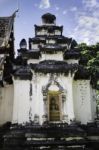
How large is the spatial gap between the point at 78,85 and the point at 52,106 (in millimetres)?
2584

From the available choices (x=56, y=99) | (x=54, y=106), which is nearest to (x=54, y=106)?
(x=54, y=106)

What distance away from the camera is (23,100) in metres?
17.0

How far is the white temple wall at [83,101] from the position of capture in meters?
17.4

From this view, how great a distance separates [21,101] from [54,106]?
7.15ft

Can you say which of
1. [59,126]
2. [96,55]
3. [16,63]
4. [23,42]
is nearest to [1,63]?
[16,63]

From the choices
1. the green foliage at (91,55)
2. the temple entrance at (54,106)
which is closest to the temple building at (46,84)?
the temple entrance at (54,106)

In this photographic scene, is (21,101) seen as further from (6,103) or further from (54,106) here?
(54,106)

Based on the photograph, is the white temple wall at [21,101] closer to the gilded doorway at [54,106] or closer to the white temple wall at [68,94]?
the gilded doorway at [54,106]

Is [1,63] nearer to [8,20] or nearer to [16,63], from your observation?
[16,63]

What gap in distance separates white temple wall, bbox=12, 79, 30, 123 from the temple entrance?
151cm

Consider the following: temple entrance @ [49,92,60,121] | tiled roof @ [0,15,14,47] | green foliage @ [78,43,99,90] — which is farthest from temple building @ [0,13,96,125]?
green foliage @ [78,43,99,90]

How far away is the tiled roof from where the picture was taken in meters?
20.3

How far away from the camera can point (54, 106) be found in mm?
16375

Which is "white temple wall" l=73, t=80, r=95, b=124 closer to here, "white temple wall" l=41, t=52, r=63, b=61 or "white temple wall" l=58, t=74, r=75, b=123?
"white temple wall" l=58, t=74, r=75, b=123
